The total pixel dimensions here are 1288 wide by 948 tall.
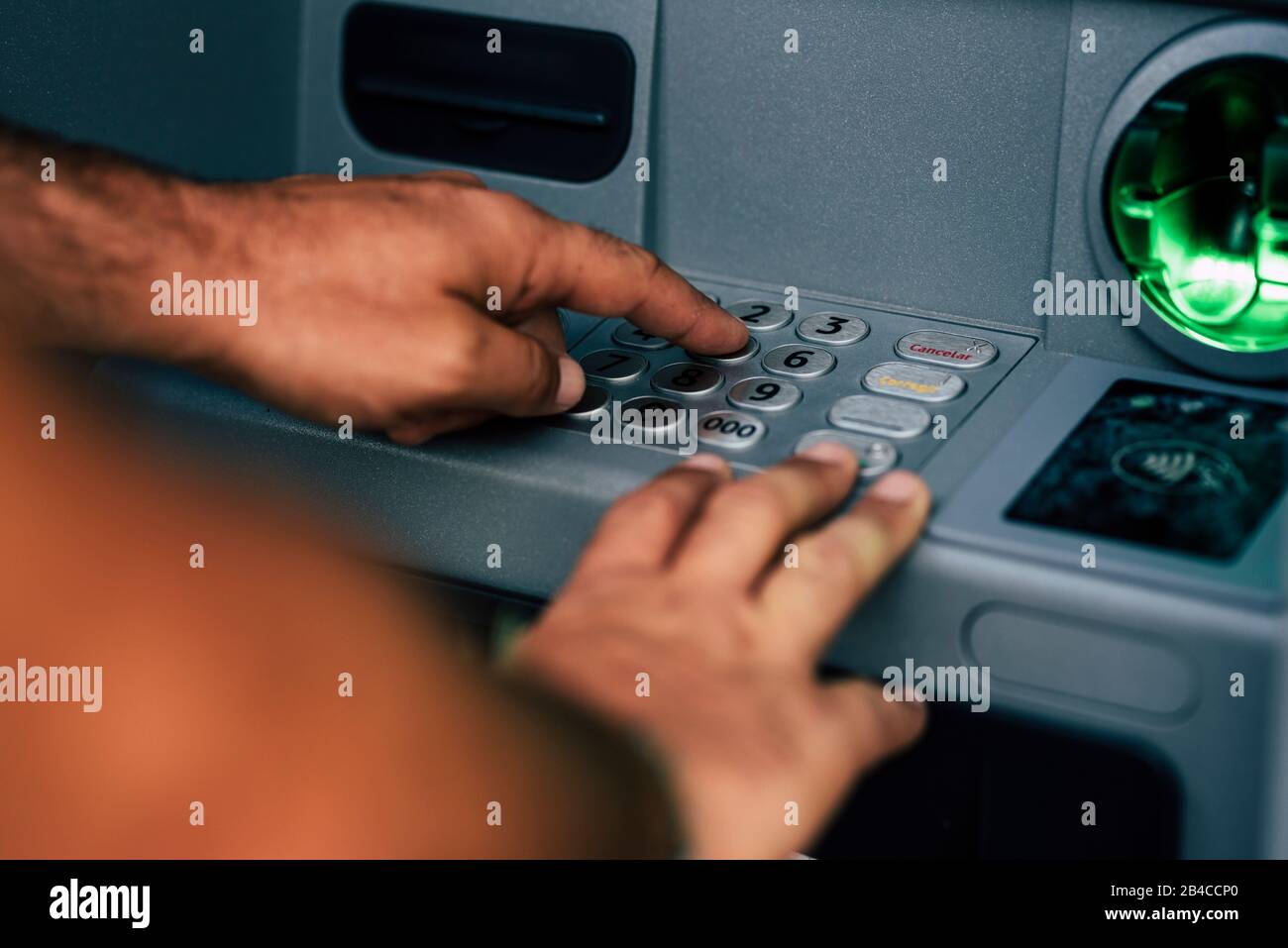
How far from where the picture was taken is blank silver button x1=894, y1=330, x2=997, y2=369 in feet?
4.05

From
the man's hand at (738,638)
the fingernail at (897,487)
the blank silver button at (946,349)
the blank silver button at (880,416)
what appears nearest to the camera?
the man's hand at (738,638)

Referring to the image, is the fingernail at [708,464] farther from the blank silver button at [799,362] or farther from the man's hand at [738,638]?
the blank silver button at [799,362]

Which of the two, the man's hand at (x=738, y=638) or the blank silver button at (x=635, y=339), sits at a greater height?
the blank silver button at (x=635, y=339)

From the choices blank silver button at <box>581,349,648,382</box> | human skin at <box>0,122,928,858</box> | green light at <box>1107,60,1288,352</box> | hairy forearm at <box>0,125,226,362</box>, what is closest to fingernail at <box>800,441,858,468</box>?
human skin at <box>0,122,928,858</box>

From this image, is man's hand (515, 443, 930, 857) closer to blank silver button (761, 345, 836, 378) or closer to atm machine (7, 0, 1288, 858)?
atm machine (7, 0, 1288, 858)

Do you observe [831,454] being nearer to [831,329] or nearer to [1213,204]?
[831,329]

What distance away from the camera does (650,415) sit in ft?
3.86

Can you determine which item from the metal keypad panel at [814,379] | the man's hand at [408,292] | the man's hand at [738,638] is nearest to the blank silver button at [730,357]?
the metal keypad panel at [814,379]

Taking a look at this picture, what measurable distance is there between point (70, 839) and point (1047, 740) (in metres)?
0.79

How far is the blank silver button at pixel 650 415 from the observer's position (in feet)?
3.81

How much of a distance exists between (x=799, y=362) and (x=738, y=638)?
39 cm

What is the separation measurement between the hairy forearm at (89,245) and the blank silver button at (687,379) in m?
0.38

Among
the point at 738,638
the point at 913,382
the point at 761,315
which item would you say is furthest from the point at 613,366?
the point at 738,638
